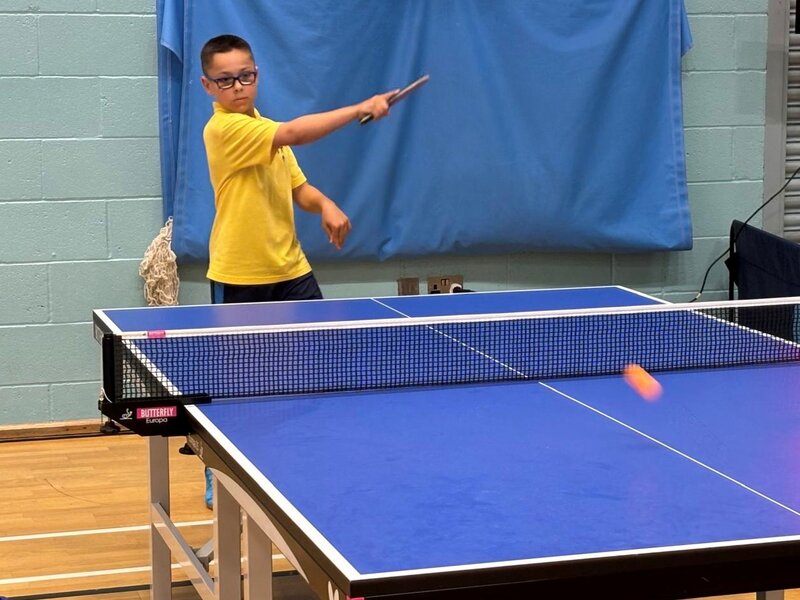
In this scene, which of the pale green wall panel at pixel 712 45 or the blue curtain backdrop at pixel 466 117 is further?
the pale green wall panel at pixel 712 45

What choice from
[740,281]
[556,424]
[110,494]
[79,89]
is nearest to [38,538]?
[110,494]

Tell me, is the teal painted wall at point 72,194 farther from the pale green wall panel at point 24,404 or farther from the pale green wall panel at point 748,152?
the pale green wall panel at point 748,152

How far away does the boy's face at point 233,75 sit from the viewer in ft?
12.6

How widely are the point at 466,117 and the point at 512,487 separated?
3.56m

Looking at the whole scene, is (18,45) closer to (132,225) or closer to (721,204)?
(132,225)

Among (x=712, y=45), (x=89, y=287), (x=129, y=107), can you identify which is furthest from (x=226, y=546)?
(x=712, y=45)

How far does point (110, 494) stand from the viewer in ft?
14.3

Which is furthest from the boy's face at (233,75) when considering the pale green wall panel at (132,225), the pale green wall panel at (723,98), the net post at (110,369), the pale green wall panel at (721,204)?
the pale green wall panel at (721,204)

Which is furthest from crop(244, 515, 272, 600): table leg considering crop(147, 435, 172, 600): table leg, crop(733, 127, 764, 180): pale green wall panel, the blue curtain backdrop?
crop(733, 127, 764, 180): pale green wall panel

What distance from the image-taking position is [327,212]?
150 inches

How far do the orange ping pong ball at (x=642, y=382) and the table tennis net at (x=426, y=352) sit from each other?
0.11 feet

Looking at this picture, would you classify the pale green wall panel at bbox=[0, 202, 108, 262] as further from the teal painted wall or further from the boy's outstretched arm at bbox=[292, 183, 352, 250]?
the boy's outstretched arm at bbox=[292, 183, 352, 250]

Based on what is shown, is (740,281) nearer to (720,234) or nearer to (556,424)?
(720,234)

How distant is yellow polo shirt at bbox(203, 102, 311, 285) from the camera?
387cm
